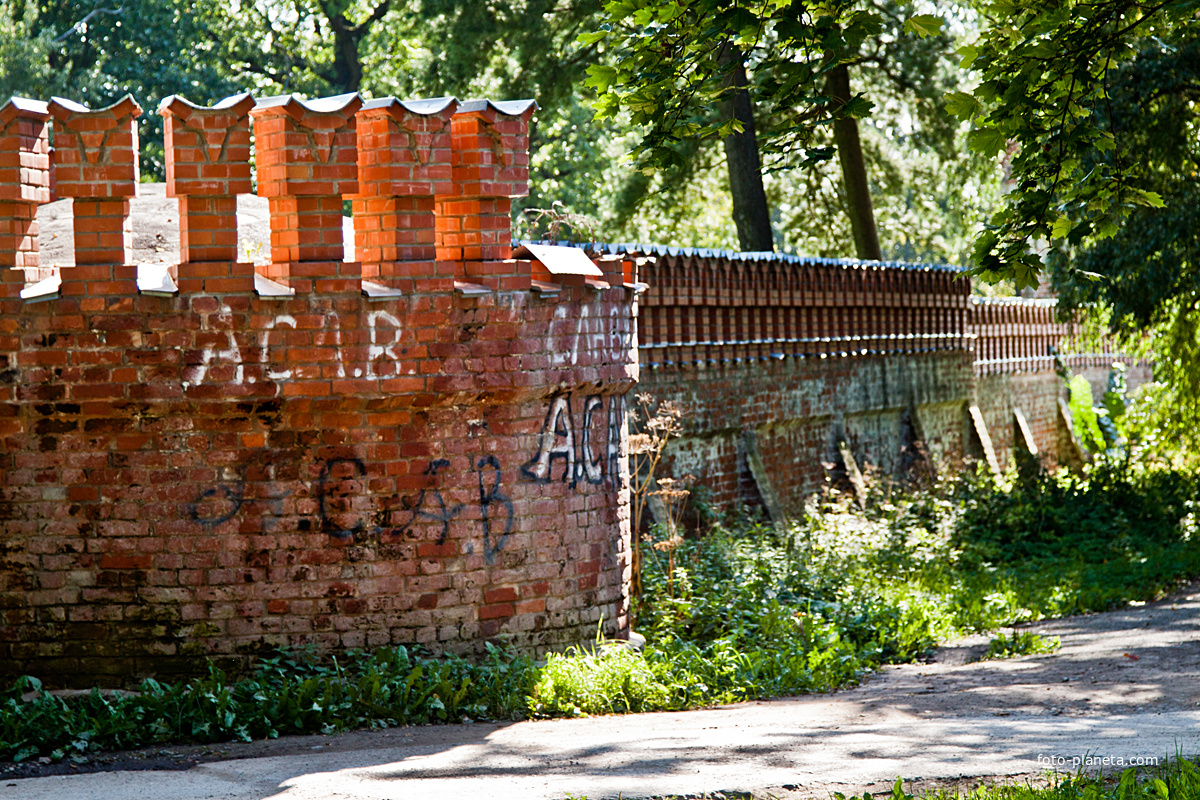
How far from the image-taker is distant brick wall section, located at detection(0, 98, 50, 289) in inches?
241

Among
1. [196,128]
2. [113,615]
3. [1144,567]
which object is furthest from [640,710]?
[1144,567]

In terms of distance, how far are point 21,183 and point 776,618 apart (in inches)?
223

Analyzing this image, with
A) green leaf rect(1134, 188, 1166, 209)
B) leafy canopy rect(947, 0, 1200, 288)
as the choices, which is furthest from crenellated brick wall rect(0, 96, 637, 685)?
green leaf rect(1134, 188, 1166, 209)

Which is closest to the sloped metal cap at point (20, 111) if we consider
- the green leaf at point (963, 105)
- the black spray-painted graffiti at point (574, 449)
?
the black spray-painted graffiti at point (574, 449)

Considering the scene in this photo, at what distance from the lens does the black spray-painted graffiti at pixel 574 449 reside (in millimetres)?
Answer: 7180

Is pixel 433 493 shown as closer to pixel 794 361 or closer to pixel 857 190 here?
pixel 794 361

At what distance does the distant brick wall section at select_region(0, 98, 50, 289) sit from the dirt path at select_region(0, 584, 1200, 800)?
250 centimetres

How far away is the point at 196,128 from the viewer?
Result: 621cm

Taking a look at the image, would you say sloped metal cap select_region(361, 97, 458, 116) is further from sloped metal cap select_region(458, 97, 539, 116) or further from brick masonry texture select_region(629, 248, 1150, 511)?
brick masonry texture select_region(629, 248, 1150, 511)

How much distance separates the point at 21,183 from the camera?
6148mm

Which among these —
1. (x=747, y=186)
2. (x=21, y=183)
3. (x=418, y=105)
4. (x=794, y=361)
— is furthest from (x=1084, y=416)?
(x=21, y=183)

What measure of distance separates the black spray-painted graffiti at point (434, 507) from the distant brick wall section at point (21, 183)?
2259 millimetres

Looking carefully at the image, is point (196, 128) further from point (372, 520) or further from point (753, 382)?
point (753, 382)

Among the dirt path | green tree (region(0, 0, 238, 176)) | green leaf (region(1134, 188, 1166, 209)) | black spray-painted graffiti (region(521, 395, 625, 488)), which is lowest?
the dirt path
